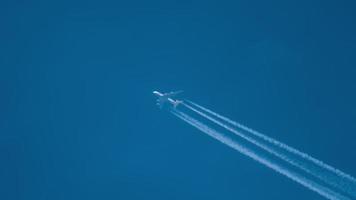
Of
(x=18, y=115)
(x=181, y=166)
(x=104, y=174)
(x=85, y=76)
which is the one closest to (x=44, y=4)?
(x=85, y=76)

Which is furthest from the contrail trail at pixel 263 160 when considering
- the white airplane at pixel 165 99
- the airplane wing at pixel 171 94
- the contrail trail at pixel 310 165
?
the airplane wing at pixel 171 94

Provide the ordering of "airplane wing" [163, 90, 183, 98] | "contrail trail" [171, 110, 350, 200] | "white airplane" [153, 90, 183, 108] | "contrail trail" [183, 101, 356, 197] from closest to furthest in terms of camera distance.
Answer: "contrail trail" [183, 101, 356, 197], "contrail trail" [171, 110, 350, 200], "white airplane" [153, 90, 183, 108], "airplane wing" [163, 90, 183, 98]

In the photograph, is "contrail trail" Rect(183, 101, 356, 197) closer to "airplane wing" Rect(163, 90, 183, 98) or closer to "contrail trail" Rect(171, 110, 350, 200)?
"contrail trail" Rect(171, 110, 350, 200)

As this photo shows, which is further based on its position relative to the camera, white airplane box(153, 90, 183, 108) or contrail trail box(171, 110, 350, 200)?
white airplane box(153, 90, 183, 108)

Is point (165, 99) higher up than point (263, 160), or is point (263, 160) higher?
point (165, 99)

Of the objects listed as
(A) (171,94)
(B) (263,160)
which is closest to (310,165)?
(B) (263,160)

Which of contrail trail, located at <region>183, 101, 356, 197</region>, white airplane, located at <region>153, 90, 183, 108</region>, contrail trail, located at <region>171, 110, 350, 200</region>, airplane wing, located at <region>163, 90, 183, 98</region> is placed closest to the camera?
contrail trail, located at <region>183, 101, 356, 197</region>

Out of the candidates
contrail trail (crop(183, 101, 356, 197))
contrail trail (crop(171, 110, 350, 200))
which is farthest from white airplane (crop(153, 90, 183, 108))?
contrail trail (crop(183, 101, 356, 197))

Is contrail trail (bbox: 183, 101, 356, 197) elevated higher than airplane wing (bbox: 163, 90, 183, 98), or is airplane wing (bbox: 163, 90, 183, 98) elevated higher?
airplane wing (bbox: 163, 90, 183, 98)

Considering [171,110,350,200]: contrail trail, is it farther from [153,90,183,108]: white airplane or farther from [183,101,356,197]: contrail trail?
[153,90,183,108]: white airplane

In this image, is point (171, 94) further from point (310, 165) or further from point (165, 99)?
point (310, 165)
